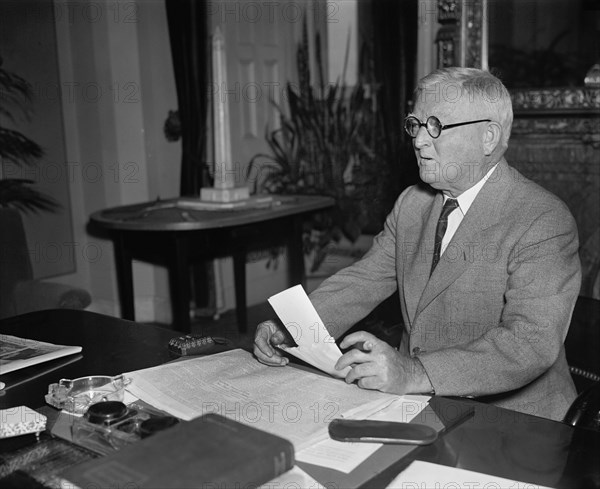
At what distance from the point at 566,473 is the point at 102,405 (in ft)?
2.43

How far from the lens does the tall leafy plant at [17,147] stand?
4.25 m

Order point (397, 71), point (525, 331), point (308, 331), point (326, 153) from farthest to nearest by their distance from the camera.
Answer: point (326, 153) → point (397, 71) → point (525, 331) → point (308, 331)

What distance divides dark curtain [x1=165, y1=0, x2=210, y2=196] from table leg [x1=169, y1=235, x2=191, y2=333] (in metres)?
1.06

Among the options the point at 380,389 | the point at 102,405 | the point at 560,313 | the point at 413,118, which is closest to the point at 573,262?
the point at 560,313

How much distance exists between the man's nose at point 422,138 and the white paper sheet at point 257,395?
684mm

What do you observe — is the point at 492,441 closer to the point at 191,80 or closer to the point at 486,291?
the point at 486,291

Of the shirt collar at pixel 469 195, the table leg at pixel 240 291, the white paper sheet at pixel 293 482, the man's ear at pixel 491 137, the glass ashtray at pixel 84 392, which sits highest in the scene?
the man's ear at pixel 491 137

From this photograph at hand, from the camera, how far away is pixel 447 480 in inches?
42.8

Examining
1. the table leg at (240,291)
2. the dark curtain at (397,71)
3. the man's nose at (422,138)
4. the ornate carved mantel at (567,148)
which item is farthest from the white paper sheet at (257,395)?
the table leg at (240,291)

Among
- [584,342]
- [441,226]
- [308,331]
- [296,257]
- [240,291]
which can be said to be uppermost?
[441,226]

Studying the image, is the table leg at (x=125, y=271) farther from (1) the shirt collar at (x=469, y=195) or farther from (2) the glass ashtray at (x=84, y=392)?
(2) the glass ashtray at (x=84, y=392)

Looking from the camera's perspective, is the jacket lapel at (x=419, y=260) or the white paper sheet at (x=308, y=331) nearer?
the white paper sheet at (x=308, y=331)

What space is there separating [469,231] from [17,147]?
3.21 meters

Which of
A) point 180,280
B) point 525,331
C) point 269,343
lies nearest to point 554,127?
point 180,280
